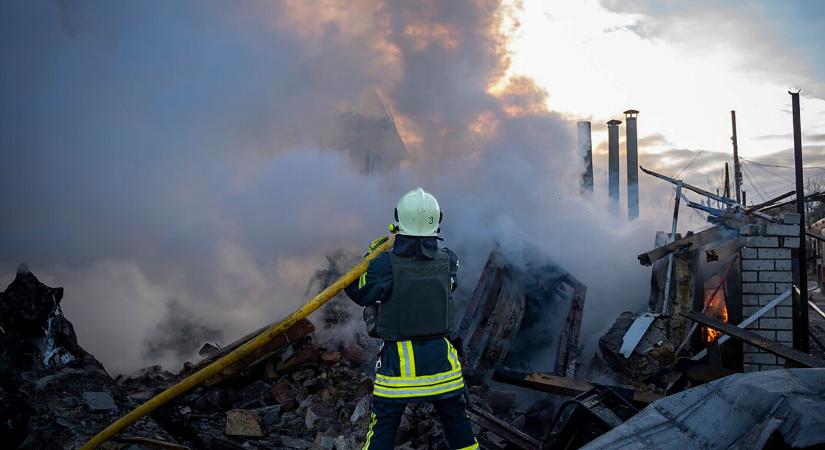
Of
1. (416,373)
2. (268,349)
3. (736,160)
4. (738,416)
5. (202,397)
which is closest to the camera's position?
(738,416)

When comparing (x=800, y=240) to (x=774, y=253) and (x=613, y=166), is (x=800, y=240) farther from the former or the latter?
(x=613, y=166)

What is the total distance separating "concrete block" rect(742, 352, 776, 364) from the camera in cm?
642

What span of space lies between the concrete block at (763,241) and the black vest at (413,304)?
535cm

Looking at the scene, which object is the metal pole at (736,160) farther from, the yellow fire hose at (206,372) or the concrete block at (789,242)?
the yellow fire hose at (206,372)

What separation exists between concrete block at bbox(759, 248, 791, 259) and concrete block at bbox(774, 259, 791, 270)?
0.16 feet

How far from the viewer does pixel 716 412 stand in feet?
9.07

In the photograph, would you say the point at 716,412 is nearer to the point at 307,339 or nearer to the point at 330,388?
the point at 330,388

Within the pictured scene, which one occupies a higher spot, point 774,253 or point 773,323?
point 774,253

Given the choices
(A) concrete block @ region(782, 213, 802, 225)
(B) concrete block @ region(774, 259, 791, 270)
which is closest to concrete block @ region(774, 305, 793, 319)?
(B) concrete block @ region(774, 259, 791, 270)

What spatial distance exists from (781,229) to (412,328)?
5752mm

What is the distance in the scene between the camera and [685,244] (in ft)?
22.0

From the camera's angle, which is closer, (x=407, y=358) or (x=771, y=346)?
(x=407, y=358)

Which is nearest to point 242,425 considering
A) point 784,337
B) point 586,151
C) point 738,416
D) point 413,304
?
point 413,304

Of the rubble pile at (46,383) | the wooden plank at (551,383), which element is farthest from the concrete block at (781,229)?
the rubble pile at (46,383)
